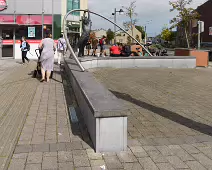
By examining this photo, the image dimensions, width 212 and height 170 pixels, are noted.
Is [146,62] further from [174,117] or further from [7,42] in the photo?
[7,42]

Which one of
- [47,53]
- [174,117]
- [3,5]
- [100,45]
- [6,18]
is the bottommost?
[174,117]

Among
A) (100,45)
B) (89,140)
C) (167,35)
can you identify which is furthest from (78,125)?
(167,35)

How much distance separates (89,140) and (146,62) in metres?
12.4

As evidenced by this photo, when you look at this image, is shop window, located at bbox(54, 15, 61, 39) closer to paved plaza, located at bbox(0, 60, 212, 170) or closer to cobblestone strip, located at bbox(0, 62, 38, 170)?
cobblestone strip, located at bbox(0, 62, 38, 170)

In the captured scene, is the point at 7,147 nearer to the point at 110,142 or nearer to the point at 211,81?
the point at 110,142

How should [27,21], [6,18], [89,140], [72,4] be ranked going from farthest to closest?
1. [72,4]
2. [27,21]
3. [6,18]
4. [89,140]

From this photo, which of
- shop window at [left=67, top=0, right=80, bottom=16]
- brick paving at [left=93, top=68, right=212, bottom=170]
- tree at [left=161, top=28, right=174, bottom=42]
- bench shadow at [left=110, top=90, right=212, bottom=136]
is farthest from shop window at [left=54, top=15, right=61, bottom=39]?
tree at [left=161, top=28, right=174, bottom=42]

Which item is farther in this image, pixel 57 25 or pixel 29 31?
pixel 57 25

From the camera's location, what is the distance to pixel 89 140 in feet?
15.4

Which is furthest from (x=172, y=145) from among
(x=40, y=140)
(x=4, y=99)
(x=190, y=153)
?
(x=4, y=99)

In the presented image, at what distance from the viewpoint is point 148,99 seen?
7.96 m

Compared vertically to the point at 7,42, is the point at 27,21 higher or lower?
higher

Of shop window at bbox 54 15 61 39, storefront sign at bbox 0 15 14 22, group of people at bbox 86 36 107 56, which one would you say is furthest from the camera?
group of people at bbox 86 36 107 56

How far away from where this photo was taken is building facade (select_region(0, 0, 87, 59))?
843 inches
